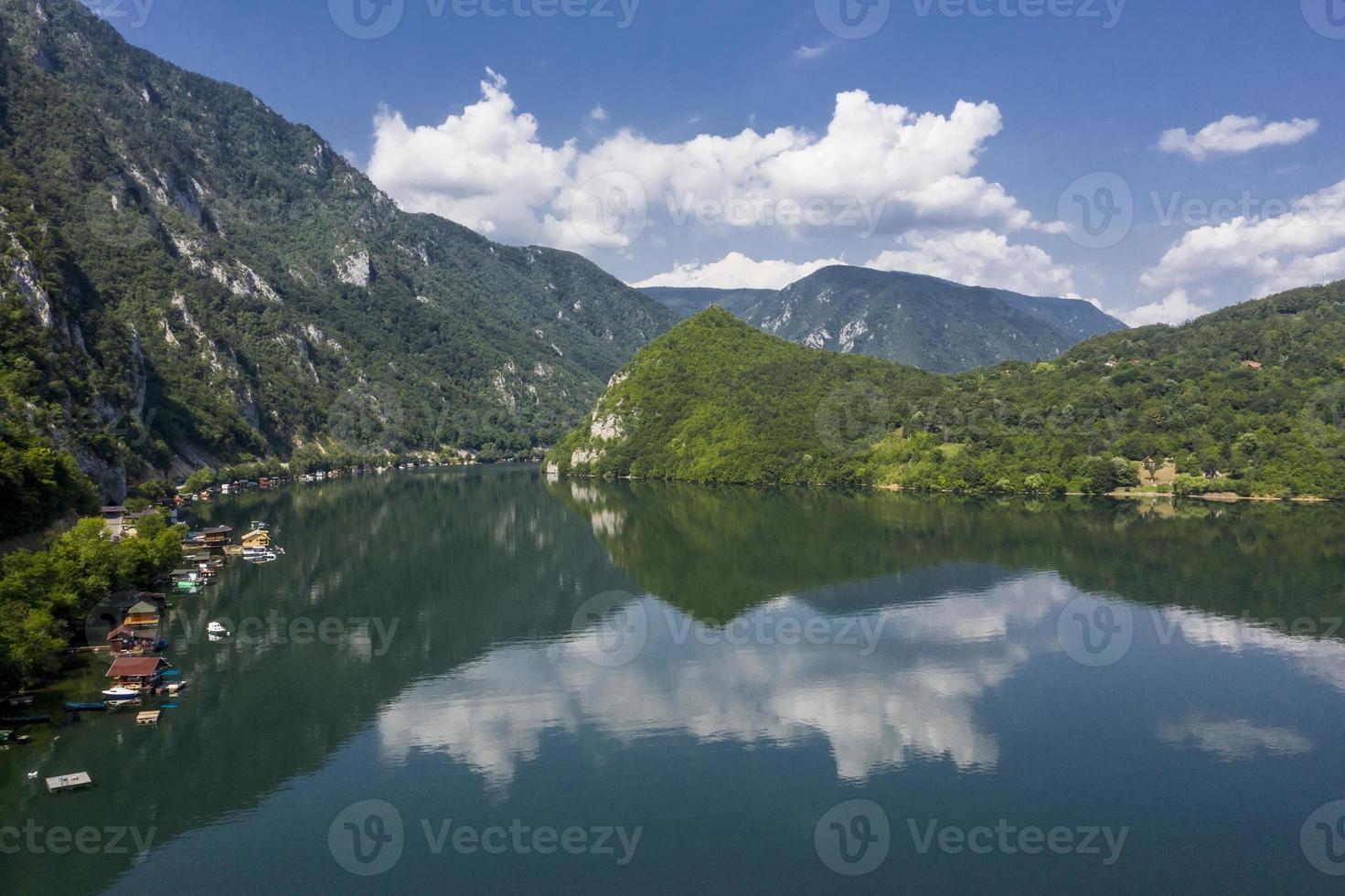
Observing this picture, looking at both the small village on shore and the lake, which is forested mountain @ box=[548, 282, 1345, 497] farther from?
the small village on shore

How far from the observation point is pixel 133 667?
4088cm

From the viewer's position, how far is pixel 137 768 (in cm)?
3272

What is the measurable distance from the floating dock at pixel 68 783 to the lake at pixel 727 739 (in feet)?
1.80

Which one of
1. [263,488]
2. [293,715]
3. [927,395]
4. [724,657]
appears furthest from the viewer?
[927,395]

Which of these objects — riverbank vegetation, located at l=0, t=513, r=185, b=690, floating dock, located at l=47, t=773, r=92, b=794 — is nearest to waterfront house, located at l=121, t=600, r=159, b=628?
riverbank vegetation, located at l=0, t=513, r=185, b=690

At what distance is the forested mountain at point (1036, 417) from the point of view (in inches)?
4958

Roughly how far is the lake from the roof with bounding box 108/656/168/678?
1.80m

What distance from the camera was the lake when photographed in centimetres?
2700

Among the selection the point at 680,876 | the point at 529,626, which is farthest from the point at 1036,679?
the point at 529,626

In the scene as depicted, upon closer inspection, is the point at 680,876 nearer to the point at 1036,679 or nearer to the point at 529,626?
the point at 1036,679

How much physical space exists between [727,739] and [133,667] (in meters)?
29.3

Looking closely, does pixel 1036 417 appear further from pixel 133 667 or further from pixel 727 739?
pixel 133 667

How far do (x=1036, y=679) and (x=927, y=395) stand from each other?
430ft

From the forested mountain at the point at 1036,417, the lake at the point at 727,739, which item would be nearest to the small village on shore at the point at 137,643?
the lake at the point at 727,739
